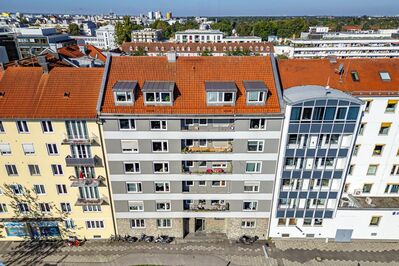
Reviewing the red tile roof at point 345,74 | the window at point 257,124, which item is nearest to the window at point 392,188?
the red tile roof at point 345,74

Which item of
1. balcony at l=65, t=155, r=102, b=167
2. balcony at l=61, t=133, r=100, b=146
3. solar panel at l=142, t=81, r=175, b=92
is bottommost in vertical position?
balcony at l=65, t=155, r=102, b=167

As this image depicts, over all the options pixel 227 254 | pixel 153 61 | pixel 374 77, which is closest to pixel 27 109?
pixel 153 61

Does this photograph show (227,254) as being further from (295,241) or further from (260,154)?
(260,154)

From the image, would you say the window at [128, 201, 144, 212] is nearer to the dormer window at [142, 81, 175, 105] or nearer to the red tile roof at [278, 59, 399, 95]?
the dormer window at [142, 81, 175, 105]

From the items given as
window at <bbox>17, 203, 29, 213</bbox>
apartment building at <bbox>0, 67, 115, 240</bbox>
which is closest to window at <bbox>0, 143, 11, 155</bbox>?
apartment building at <bbox>0, 67, 115, 240</bbox>

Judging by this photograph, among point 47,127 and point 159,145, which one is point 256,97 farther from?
point 47,127

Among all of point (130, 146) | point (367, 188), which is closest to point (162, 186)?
point (130, 146)

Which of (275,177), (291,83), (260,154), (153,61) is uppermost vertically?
(153,61)
